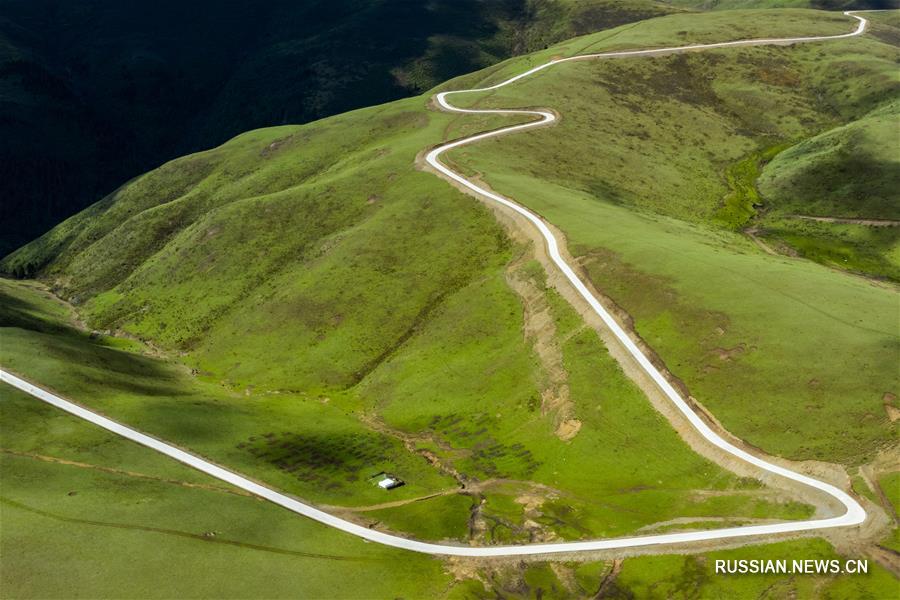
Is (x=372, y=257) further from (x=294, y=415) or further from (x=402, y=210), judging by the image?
(x=294, y=415)

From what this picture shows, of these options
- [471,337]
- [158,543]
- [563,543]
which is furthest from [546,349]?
[158,543]

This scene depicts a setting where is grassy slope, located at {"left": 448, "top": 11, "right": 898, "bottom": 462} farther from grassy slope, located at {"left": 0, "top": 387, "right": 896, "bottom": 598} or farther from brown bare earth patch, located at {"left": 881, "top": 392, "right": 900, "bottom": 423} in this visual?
grassy slope, located at {"left": 0, "top": 387, "right": 896, "bottom": 598}

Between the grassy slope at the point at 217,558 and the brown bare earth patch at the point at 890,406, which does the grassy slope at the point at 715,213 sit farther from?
the grassy slope at the point at 217,558

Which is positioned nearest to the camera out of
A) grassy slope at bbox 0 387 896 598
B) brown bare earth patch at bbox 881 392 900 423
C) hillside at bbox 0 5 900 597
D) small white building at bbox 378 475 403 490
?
grassy slope at bbox 0 387 896 598

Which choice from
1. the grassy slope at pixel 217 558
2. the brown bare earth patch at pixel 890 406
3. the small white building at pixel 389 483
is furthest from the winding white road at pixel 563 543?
the brown bare earth patch at pixel 890 406

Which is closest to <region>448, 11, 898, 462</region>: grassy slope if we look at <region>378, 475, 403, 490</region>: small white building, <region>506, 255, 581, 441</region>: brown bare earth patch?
<region>506, 255, 581, 441</region>: brown bare earth patch
